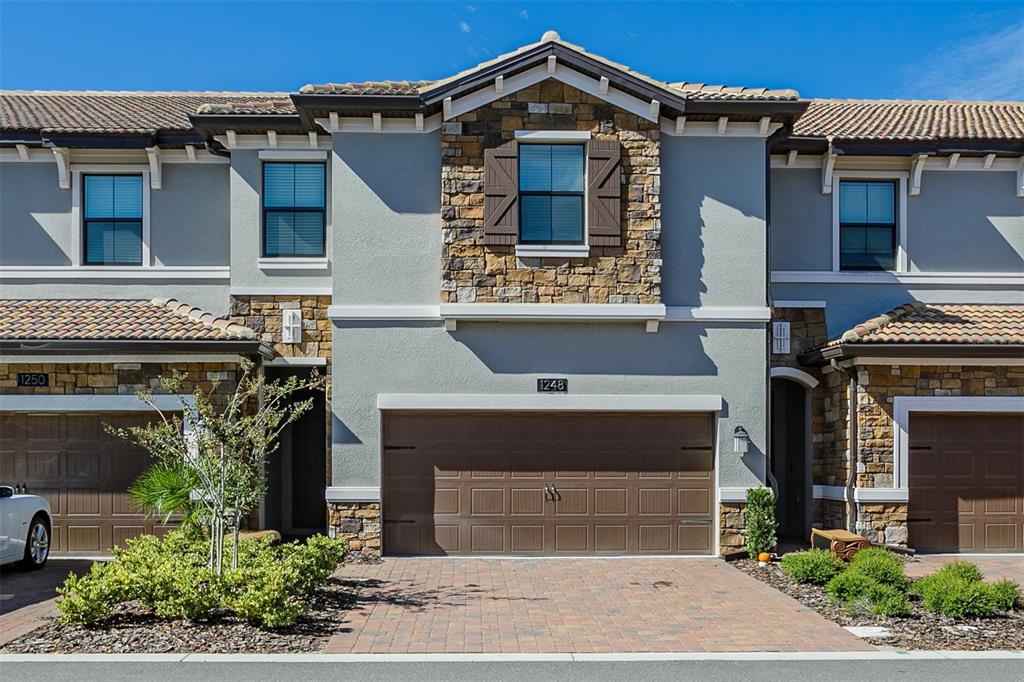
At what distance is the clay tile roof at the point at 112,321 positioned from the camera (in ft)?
44.1

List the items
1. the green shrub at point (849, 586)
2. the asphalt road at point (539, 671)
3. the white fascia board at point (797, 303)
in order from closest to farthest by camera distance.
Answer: the asphalt road at point (539, 671) → the green shrub at point (849, 586) → the white fascia board at point (797, 303)

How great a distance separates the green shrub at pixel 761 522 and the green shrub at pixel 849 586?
255cm

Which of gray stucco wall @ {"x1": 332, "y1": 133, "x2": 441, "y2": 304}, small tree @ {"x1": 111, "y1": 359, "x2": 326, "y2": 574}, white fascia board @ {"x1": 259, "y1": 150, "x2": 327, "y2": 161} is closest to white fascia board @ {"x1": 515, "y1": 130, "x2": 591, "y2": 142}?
gray stucco wall @ {"x1": 332, "y1": 133, "x2": 441, "y2": 304}

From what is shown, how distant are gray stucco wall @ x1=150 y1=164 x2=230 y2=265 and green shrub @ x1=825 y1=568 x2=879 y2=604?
35.3 ft

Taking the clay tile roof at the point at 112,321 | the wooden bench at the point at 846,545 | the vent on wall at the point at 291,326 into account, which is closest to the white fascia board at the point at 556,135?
the vent on wall at the point at 291,326

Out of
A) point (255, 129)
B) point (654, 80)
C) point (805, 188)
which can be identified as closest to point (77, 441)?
point (255, 129)

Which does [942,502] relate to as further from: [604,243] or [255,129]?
[255,129]

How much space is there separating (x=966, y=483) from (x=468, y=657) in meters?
9.92

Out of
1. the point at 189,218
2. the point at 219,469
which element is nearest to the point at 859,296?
the point at 219,469

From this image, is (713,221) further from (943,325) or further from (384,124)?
(384,124)

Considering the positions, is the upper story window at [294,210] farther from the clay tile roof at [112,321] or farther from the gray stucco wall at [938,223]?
the gray stucco wall at [938,223]

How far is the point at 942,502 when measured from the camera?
47.3 ft

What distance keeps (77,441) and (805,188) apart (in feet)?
42.3

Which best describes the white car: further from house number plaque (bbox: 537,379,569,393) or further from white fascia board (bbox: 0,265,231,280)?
house number plaque (bbox: 537,379,569,393)
